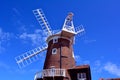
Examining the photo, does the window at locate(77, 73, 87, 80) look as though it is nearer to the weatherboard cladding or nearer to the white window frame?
the white window frame

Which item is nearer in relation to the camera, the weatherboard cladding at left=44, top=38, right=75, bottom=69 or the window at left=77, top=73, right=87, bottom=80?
the window at left=77, top=73, right=87, bottom=80

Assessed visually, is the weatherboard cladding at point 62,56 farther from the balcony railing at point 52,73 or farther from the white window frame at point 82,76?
the white window frame at point 82,76

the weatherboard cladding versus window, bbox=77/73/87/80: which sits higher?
the weatherboard cladding

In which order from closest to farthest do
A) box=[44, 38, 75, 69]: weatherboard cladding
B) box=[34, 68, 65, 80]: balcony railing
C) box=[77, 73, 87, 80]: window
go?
box=[34, 68, 65, 80]: balcony railing
box=[77, 73, 87, 80]: window
box=[44, 38, 75, 69]: weatherboard cladding

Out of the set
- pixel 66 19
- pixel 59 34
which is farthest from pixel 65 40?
pixel 66 19

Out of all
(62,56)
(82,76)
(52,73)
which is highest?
(62,56)

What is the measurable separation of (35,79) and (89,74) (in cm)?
886

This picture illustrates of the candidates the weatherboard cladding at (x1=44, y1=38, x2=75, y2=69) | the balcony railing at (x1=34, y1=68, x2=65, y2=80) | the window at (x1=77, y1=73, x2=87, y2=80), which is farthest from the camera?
the weatherboard cladding at (x1=44, y1=38, x2=75, y2=69)

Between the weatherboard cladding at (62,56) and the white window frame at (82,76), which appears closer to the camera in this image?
the white window frame at (82,76)

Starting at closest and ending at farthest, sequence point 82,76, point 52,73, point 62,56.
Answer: point 52,73 → point 82,76 → point 62,56

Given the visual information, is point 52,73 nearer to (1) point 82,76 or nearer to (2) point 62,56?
(2) point 62,56

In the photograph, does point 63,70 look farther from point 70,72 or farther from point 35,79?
point 35,79

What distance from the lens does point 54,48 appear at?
38.8 meters

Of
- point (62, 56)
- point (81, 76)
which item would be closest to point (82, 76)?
point (81, 76)
